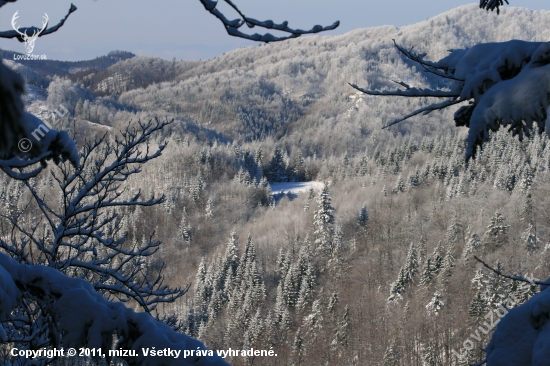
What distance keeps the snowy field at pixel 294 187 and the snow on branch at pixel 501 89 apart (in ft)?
314

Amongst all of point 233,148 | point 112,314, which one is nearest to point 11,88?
point 112,314

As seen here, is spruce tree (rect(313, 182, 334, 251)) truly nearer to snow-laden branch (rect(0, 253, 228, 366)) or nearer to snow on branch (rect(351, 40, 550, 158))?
snow on branch (rect(351, 40, 550, 158))

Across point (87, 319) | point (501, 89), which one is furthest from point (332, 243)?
point (87, 319)

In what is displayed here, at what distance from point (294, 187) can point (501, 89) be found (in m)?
104

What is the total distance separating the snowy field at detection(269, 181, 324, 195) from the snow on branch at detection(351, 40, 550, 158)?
314 feet

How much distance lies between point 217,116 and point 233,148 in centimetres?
8704

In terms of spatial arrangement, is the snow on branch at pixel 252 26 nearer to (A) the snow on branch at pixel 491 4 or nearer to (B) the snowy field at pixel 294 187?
(A) the snow on branch at pixel 491 4

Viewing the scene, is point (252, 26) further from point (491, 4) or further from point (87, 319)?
point (491, 4)

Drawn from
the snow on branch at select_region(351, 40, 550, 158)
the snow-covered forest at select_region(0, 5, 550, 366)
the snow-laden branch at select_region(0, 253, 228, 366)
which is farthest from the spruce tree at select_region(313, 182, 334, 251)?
A: the snow-laden branch at select_region(0, 253, 228, 366)

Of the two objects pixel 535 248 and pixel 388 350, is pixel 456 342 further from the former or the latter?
pixel 535 248

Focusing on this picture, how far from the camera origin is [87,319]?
5.92 feet

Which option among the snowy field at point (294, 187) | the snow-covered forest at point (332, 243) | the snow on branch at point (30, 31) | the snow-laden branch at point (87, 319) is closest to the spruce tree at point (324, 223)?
the snow-covered forest at point (332, 243)

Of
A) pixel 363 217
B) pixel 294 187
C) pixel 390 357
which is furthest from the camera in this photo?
pixel 294 187

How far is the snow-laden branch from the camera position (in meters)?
1.77
